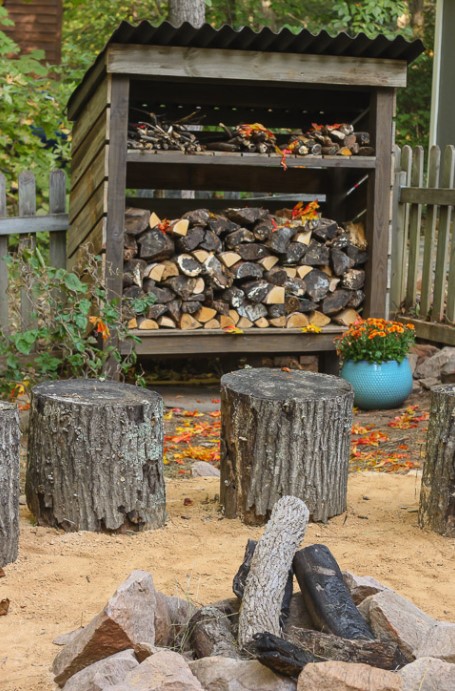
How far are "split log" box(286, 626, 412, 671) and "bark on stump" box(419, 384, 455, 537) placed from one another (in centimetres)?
164

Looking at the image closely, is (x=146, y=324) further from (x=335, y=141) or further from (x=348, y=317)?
(x=335, y=141)

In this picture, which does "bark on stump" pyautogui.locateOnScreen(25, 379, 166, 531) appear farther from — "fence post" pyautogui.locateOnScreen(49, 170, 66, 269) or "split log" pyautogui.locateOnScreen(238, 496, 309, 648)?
"fence post" pyautogui.locateOnScreen(49, 170, 66, 269)

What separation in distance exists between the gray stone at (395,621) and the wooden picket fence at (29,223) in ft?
15.5

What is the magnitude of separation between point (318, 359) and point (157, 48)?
3021mm

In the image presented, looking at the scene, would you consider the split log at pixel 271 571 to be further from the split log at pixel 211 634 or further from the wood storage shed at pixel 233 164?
→ the wood storage shed at pixel 233 164

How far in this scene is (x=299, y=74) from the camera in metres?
7.72

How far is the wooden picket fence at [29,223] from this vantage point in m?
7.47

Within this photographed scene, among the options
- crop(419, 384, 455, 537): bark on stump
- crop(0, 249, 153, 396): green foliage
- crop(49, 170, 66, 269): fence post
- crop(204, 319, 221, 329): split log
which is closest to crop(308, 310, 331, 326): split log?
crop(204, 319, 221, 329): split log

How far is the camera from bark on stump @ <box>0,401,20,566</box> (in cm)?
407

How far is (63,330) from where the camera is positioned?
6.88 m

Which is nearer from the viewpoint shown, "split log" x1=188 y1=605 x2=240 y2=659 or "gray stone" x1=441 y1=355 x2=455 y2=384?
"split log" x1=188 y1=605 x2=240 y2=659

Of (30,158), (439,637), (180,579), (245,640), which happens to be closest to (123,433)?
(180,579)

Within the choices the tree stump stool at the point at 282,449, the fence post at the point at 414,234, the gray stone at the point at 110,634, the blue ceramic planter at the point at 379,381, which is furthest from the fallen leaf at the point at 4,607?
the fence post at the point at 414,234

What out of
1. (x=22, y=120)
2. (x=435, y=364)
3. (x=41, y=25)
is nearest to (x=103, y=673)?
(x=435, y=364)
